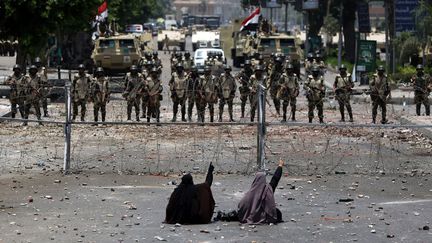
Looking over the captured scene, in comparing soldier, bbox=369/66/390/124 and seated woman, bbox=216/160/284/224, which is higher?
soldier, bbox=369/66/390/124

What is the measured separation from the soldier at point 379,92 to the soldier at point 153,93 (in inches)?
192

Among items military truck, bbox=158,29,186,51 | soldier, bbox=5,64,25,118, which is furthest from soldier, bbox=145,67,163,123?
military truck, bbox=158,29,186,51

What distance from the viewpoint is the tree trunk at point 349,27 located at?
204ft

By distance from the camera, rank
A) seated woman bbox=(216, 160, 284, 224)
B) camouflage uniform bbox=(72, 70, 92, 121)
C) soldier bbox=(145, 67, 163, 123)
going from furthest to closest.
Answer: soldier bbox=(145, 67, 163, 123) → camouflage uniform bbox=(72, 70, 92, 121) → seated woman bbox=(216, 160, 284, 224)

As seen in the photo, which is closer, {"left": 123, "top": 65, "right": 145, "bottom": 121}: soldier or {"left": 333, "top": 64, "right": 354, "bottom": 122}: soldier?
{"left": 123, "top": 65, "right": 145, "bottom": 121}: soldier

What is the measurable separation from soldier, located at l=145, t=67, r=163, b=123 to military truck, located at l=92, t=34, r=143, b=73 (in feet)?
67.2

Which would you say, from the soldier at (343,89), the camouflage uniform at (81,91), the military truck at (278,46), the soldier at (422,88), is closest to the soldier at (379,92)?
the soldier at (343,89)

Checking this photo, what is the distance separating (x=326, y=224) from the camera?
1219 centimetres

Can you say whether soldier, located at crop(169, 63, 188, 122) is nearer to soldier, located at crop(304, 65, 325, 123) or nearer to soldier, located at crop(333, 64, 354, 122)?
soldier, located at crop(304, 65, 325, 123)

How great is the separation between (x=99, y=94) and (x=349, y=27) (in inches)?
1644

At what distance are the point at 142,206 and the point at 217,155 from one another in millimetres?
5018

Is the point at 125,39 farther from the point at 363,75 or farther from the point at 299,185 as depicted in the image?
the point at 299,185

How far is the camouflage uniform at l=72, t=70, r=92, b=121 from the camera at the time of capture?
78.5 feet

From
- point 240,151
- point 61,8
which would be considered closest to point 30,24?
point 61,8
